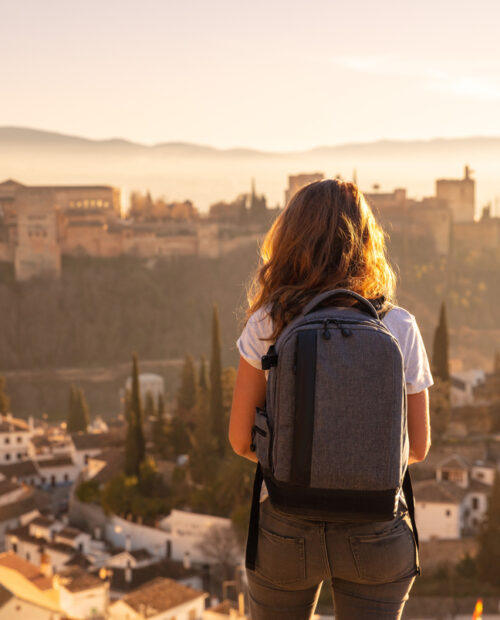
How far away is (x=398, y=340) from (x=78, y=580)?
1177cm

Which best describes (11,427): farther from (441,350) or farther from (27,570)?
(441,350)

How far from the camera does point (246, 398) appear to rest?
4.70 ft

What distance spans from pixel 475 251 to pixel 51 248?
2128cm

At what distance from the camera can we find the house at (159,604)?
1123cm

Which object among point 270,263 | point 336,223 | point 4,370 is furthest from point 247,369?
point 4,370

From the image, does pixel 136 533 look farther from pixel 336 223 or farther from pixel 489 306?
pixel 489 306

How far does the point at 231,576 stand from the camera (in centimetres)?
1391

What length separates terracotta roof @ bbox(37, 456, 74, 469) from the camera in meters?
19.7

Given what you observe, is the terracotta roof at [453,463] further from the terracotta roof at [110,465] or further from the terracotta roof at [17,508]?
the terracotta roof at [17,508]

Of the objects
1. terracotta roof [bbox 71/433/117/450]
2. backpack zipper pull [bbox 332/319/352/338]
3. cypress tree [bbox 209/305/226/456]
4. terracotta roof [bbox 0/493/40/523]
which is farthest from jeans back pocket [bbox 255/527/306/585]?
terracotta roof [bbox 71/433/117/450]

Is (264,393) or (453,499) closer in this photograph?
(264,393)

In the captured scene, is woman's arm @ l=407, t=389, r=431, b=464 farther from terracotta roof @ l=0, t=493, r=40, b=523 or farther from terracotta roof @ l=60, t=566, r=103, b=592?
terracotta roof @ l=0, t=493, r=40, b=523

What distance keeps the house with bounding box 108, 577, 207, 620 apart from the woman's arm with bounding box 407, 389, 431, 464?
10.6m

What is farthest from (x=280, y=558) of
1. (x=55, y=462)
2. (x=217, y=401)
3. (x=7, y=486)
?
(x=55, y=462)
